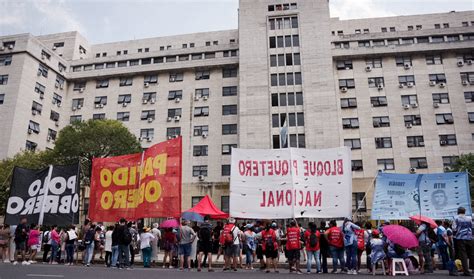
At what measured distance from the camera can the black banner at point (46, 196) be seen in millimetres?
15039

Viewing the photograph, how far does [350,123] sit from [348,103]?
2455 millimetres

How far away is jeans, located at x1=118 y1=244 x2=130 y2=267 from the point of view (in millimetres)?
14086

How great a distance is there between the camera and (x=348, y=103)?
39.8 metres

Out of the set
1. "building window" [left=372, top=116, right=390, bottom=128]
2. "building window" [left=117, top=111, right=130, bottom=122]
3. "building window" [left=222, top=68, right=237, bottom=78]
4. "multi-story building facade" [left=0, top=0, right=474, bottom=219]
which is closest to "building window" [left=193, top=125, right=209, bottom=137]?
"multi-story building facade" [left=0, top=0, right=474, bottom=219]

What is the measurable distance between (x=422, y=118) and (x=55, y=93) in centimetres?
4507

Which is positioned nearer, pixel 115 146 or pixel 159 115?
pixel 115 146

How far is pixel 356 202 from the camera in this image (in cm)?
3584

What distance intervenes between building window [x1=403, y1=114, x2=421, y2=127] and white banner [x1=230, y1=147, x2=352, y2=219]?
28.9 metres

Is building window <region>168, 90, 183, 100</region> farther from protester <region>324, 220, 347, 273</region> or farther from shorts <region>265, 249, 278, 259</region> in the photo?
protester <region>324, 220, 347, 273</region>

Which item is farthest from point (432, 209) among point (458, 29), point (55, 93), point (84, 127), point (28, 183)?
point (55, 93)

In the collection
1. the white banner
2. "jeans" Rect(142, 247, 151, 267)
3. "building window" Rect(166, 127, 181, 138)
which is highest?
"building window" Rect(166, 127, 181, 138)

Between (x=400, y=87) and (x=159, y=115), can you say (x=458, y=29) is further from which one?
(x=159, y=115)

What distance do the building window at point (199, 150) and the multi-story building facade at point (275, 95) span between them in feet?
0.39

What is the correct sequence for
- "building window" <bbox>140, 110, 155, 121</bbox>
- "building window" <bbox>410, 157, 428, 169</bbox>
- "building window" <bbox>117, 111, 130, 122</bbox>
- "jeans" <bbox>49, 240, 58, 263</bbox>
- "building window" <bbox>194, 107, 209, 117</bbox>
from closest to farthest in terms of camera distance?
"jeans" <bbox>49, 240, 58, 263</bbox>, "building window" <bbox>410, 157, 428, 169</bbox>, "building window" <bbox>194, 107, 209, 117</bbox>, "building window" <bbox>140, 110, 155, 121</bbox>, "building window" <bbox>117, 111, 130, 122</bbox>
